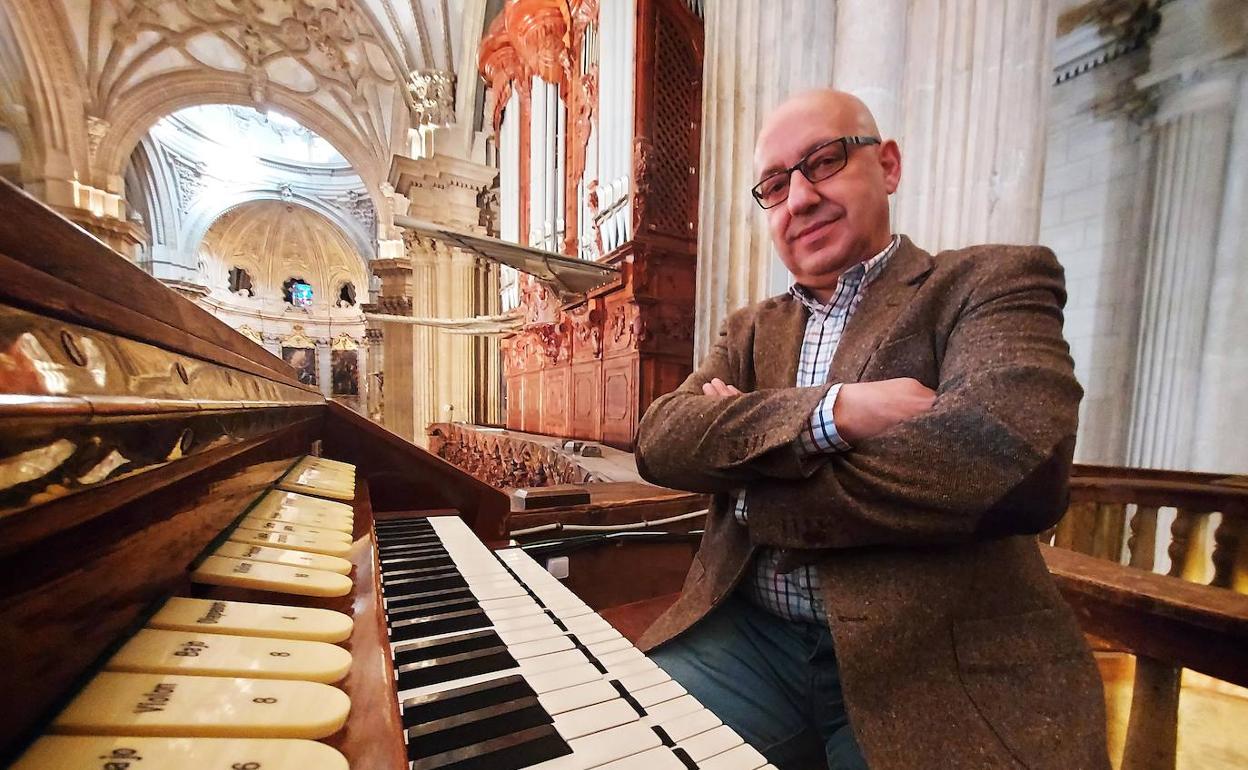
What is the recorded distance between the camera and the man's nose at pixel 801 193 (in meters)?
1.07

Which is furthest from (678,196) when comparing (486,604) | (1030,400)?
(486,604)

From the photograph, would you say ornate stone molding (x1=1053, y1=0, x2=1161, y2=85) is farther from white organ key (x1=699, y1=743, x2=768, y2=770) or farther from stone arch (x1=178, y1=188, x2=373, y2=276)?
stone arch (x1=178, y1=188, x2=373, y2=276)

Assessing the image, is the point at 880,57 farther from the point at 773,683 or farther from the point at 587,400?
the point at 587,400

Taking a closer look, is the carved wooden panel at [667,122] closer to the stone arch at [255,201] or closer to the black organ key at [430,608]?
the black organ key at [430,608]

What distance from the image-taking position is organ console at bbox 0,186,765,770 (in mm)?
282

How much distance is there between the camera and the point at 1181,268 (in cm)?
300

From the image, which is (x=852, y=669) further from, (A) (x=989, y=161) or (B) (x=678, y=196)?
(B) (x=678, y=196)

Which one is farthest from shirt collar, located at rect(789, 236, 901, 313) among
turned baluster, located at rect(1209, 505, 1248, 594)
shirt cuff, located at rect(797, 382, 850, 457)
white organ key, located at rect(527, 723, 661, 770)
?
turned baluster, located at rect(1209, 505, 1248, 594)

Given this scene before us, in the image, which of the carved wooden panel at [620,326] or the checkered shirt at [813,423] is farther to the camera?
the carved wooden panel at [620,326]

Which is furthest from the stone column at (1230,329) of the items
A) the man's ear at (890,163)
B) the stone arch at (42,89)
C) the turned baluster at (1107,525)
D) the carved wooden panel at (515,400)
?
the stone arch at (42,89)

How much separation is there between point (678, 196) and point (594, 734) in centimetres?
341

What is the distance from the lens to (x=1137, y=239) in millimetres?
3271

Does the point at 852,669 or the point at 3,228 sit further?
the point at 852,669

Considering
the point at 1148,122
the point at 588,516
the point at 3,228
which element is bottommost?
the point at 588,516
